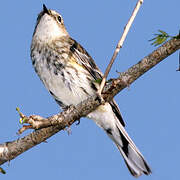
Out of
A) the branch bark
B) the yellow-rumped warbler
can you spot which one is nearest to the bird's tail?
the yellow-rumped warbler

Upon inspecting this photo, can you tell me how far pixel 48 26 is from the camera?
8047 mm

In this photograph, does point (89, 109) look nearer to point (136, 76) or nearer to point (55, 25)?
point (136, 76)

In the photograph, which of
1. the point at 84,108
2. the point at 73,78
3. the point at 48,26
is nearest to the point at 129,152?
the point at 73,78

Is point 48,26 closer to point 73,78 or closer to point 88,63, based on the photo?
point 88,63

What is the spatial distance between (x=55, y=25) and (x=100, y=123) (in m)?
2.51

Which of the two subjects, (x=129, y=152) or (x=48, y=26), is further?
(x=48, y=26)

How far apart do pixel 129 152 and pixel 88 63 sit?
6.80ft

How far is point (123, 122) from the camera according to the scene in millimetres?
7426

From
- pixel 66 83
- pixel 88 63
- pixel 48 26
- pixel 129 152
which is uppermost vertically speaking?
pixel 48 26

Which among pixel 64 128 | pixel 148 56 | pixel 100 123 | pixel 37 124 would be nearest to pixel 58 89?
pixel 100 123

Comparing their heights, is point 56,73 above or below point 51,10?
below

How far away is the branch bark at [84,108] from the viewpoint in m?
4.56

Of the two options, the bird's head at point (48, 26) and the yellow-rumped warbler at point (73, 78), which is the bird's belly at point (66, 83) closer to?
the yellow-rumped warbler at point (73, 78)

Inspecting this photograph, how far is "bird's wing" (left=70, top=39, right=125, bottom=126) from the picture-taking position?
738 centimetres
